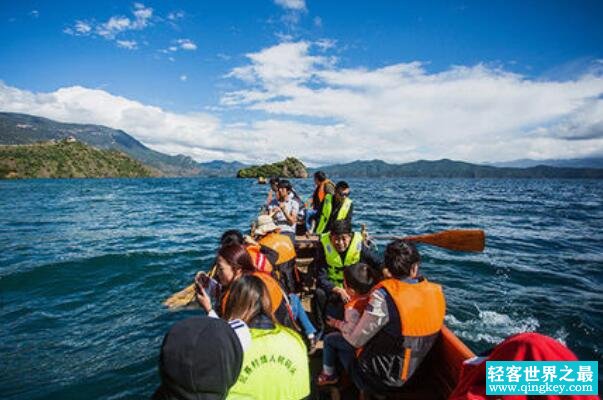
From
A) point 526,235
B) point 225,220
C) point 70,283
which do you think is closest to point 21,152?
point 225,220

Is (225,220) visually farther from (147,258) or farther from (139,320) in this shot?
(139,320)

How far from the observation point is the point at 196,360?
1.62m

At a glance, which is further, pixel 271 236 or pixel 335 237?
pixel 271 236

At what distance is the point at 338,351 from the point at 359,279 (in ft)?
3.16

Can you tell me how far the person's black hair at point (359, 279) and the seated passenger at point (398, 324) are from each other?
74 cm

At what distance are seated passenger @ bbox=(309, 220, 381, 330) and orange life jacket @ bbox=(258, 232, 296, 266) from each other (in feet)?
2.20

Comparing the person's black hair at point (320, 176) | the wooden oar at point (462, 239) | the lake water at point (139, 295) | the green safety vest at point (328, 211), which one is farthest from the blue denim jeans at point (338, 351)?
the person's black hair at point (320, 176)

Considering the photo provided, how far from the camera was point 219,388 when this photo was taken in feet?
5.62

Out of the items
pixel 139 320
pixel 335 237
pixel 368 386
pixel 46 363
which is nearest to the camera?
pixel 368 386

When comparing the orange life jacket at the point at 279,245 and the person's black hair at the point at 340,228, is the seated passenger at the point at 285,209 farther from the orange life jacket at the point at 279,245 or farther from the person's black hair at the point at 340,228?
the person's black hair at the point at 340,228

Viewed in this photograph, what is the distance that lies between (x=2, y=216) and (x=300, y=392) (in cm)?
3198

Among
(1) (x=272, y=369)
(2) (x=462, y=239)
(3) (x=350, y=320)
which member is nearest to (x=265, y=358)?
(1) (x=272, y=369)

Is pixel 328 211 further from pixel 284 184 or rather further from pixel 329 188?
pixel 284 184

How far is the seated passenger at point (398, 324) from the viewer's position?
298 centimetres
